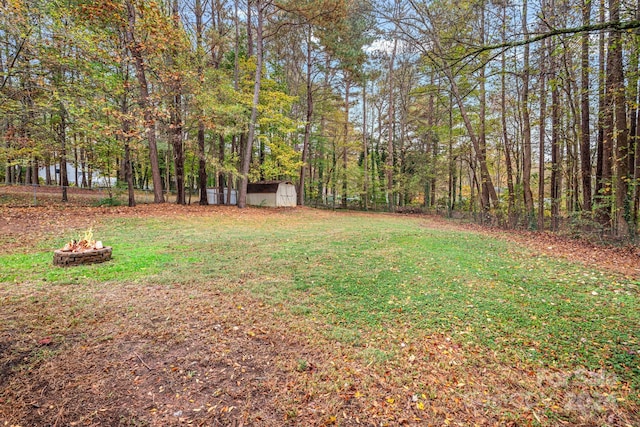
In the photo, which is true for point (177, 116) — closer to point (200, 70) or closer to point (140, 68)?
point (140, 68)

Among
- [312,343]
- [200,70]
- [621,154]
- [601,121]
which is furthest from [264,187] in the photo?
[312,343]

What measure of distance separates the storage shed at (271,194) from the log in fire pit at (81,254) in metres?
12.9

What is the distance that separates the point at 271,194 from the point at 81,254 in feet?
45.1

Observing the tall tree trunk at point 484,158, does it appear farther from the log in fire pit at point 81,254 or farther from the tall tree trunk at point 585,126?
the log in fire pit at point 81,254

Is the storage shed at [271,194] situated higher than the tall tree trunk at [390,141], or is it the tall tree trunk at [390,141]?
the tall tree trunk at [390,141]

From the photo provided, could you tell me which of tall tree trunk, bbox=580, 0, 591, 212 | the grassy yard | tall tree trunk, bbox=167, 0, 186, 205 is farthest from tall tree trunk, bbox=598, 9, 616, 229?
tall tree trunk, bbox=167, 0, 186, 205

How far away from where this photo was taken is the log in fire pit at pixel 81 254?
438 cm

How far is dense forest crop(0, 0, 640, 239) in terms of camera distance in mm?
6973

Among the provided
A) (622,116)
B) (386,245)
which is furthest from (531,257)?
(622,116)

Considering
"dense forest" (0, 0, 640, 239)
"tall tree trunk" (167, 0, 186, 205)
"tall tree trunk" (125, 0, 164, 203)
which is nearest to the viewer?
"dense forest" (0, 0, 640, 239)

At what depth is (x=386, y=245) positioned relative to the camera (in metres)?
6.86

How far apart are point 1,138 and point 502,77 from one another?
19.0 m

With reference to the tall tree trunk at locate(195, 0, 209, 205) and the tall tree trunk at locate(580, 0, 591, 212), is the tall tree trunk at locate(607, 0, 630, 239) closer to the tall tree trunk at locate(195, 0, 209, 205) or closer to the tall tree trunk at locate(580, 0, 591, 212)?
the tall tree trunk at locate(580, 0, 591, 212)

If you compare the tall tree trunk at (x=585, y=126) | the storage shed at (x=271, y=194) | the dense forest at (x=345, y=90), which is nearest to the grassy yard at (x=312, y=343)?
the dense forest at (x=345, y=90)
